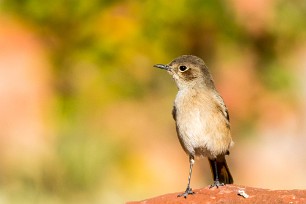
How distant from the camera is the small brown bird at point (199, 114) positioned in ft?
27.1

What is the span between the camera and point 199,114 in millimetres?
8281

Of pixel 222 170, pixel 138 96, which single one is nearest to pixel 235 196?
pixel 222 170

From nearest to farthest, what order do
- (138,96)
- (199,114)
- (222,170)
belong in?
(199,114) < (222,170) < (138,96)

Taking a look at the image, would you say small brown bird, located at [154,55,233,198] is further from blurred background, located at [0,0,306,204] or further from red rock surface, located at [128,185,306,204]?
blurred background, located at [0,0,306,204]

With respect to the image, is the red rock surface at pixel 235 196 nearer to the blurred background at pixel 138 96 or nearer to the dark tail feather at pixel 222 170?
Answer: the dark tail feather at pixel 222 170

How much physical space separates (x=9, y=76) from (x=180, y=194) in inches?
548

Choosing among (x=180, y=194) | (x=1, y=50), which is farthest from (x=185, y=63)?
(x=1, y=50)

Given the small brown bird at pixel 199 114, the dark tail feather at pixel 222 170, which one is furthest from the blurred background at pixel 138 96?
the small brown bird at pixel 199 114

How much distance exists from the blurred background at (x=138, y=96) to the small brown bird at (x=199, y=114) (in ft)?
20.2

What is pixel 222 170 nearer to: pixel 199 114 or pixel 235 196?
pixel 199 114

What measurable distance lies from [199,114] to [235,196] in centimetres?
156

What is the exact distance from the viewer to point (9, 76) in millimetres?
20531

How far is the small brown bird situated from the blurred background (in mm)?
6142

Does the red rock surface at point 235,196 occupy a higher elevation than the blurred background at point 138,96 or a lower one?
lower
